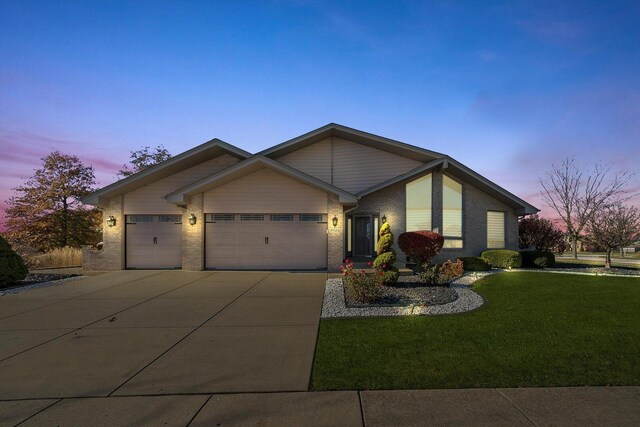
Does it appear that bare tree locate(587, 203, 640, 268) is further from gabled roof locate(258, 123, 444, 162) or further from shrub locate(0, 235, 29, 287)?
shrub locate(0, 235, 29, 287)

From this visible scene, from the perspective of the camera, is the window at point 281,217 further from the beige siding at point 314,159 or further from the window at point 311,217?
the beige siding at point 314,159

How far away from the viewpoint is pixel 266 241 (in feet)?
50.6

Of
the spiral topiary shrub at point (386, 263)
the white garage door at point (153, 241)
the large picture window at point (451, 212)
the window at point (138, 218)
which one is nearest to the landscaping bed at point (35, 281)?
the white garage door at point (153, 241)

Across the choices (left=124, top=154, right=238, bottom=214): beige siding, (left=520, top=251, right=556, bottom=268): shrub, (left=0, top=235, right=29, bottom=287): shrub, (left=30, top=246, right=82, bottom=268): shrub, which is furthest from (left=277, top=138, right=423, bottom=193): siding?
(left=30, top=246, right=82, bottom=268): shrub

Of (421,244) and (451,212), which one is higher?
(451,212)

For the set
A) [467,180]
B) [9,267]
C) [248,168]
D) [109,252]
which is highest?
[248,168]

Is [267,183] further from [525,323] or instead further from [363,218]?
[525,323]

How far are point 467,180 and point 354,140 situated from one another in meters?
6.33

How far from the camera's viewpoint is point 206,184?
48.1ft

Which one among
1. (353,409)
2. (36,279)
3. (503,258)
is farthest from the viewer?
(503,258)

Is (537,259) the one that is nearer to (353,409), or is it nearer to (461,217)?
(461,217)

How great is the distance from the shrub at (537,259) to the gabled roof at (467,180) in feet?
7.35

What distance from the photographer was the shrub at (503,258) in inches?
632

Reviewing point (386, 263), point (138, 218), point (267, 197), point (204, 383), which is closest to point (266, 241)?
point (267, 197)
